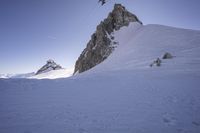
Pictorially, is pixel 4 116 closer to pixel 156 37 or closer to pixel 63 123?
pixel 63 123

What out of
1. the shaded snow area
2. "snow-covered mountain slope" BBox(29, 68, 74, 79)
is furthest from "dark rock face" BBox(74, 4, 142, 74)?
the shaded snow area

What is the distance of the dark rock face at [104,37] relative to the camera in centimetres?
4831

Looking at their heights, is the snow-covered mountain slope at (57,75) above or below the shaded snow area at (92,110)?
above

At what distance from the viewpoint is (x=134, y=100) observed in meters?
9.33

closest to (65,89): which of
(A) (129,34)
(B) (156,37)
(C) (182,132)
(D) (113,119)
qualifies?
(D) (113,119)

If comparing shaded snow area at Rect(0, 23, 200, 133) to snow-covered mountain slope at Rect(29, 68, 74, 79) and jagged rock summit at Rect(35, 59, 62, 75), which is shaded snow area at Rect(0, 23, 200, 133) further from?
jagged rock summit at Rect(35, 59, 62, 75)

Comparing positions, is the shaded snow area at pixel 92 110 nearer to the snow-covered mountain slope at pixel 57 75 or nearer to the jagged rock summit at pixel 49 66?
the snow-covered mountain slope at pixel 57 75

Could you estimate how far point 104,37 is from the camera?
51.5 m

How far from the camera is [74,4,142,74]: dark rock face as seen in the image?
48.3 metres

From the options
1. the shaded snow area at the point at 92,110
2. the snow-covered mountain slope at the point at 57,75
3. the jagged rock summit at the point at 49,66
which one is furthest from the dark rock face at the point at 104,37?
the jagged rock summit at the point at 49,66

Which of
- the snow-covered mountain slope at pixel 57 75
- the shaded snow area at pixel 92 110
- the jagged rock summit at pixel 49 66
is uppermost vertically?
the jagged rock summit at pixel 49 66

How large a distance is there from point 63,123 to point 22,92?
209 inches

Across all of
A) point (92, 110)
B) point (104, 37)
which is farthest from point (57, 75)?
point (92, 110)

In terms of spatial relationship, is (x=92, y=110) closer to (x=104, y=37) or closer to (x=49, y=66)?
(x=104, y=37)
